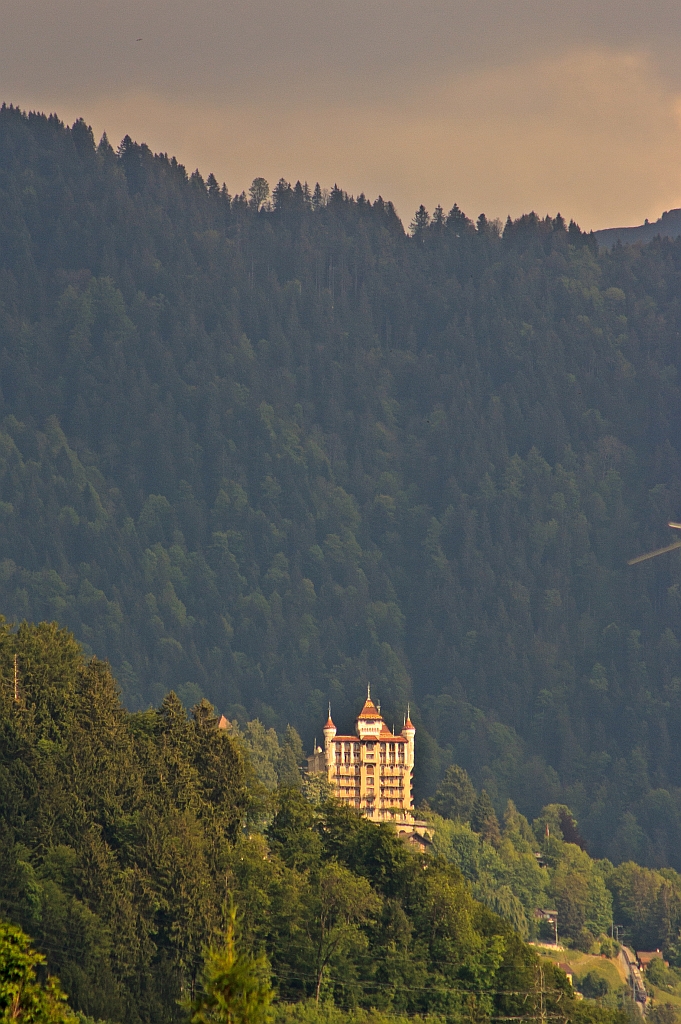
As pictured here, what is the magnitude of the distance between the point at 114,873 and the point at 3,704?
298 inches

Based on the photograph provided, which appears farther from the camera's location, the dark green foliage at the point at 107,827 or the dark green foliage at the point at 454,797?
the dark green foliage at the point at 454,797

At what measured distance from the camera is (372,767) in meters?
171

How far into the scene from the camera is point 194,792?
311 feet

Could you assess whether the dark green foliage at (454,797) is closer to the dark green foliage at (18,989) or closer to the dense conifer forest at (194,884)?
the dense conifer forest at (194,884)

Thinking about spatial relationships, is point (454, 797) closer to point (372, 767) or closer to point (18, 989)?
point (372, 767)

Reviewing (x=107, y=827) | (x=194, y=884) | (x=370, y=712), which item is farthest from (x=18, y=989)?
(x=370, y=712)

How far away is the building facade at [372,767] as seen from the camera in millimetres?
168375

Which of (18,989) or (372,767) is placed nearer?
(18,989)

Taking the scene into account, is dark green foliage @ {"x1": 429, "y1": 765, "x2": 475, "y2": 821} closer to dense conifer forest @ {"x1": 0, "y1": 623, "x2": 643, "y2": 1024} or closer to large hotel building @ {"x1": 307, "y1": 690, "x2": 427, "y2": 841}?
large hotel building @ {"x1": 307, "y1": 690, "x2": 427, "y2": 841}

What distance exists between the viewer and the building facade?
552ft

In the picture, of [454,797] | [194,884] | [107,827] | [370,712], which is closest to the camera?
[194,884]

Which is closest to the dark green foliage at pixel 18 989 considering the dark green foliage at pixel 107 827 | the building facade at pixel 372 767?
the dark green foliage at pixel 107 827

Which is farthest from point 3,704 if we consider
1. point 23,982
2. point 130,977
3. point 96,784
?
point 23,982

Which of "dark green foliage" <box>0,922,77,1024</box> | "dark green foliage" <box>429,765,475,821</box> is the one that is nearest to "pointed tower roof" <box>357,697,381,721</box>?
"dark green foliage" <box>429,765,475,821</box>
